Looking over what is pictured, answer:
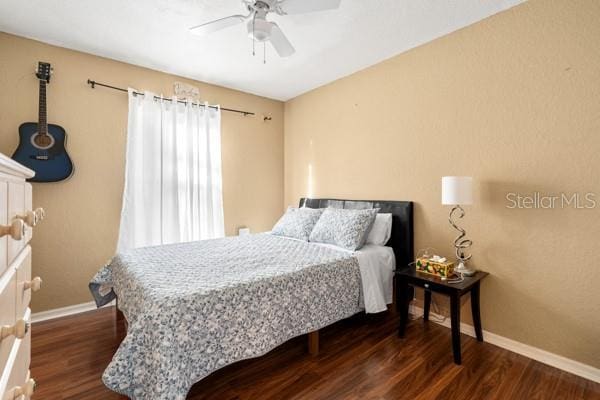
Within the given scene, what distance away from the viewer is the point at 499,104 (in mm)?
2230

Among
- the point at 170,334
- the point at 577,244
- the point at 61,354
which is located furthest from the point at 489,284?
the point at 61,354

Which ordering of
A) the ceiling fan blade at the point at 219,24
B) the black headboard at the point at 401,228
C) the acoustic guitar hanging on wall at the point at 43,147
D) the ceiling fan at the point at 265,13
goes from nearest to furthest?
the ceiling fan at the point at 265,13, the ceiling fan blade at the point at 219,24, the acoustic guitar hanging on wall at the point at 43,147, the black headboard at the point at 401,228

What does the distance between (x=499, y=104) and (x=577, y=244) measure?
1137 millimetres

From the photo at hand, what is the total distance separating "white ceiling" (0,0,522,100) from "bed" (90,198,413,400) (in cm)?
158

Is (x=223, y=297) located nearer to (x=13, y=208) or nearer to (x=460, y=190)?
(x=13, y=208)

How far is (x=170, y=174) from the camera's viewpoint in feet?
10.9

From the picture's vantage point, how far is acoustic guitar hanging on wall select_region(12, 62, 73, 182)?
2.54 m

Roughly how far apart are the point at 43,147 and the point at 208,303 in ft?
7.90

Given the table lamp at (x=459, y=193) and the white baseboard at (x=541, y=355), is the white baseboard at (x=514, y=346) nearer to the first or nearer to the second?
the white baseboard at (x=541, y=355)

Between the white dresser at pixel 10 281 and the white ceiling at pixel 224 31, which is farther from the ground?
the white ceiling at pixel 224 31

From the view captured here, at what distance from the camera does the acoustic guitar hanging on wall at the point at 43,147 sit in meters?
2.54

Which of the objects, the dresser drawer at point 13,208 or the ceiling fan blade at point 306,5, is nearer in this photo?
the dresser drawer at point 13,208

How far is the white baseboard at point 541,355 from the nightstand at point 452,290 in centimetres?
10

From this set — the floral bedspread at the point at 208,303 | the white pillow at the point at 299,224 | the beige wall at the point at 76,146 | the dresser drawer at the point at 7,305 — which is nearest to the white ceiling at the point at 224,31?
the beige wall at the point at 76,146
